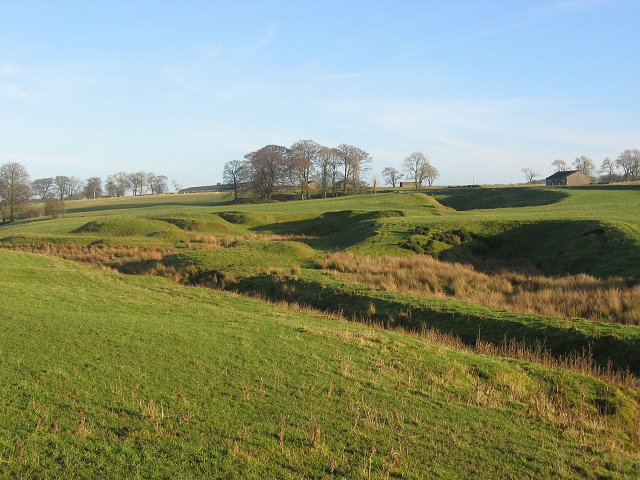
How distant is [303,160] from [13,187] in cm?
5284

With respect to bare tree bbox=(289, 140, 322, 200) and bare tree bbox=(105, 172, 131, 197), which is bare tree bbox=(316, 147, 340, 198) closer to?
bare tree bbox=(289, 140, 322, 200)

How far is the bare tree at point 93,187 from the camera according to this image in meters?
168

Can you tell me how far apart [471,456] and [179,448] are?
4230 mm

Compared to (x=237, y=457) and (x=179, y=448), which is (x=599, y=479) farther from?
(x=179, y=448)

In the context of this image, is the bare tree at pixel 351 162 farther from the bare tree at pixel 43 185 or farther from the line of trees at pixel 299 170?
the bare tree at pixel 43 185

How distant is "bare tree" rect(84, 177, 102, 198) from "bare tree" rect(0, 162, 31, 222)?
8315 centimetres

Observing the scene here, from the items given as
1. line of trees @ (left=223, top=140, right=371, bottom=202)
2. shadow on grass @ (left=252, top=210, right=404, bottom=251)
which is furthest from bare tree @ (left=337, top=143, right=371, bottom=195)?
shadow on grass @ (left=252, top=210, right=404, bottom=251)

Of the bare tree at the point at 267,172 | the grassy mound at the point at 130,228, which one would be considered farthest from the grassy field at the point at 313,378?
the bare tree at the point at 267,172

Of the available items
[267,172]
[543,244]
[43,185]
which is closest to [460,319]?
[543,244]

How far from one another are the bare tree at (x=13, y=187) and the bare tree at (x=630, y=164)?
13918 centimetres

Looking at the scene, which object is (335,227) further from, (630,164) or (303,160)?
(630,164)

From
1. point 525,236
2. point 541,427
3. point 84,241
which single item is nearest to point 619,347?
point 541,427

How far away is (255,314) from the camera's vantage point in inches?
739

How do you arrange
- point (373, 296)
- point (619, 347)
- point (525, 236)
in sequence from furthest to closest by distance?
point (525, 236)
point (373, 296)
point (619, 347)
